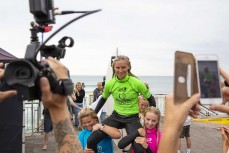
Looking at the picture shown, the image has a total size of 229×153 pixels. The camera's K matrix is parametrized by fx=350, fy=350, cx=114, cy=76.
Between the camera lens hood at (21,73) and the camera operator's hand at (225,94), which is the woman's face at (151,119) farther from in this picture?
the camera lens hood at (21,73)

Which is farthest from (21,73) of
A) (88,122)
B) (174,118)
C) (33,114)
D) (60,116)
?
(33,114)

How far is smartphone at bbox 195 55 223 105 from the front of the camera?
1511mm

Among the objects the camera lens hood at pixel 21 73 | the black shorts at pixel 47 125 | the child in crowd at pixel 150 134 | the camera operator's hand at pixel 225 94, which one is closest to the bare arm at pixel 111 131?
the child in crowd at pixel 150 134

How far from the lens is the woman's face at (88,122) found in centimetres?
454

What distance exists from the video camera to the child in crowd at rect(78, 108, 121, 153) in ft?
8.87

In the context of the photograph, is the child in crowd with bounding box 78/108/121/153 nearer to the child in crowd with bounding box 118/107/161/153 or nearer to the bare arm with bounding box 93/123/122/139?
the bare arm with bounding box 93/123/122/139

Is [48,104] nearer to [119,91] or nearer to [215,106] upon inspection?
[215,106]

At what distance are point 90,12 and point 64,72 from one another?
12.9 inches

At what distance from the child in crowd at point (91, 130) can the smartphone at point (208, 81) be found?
3.10 m

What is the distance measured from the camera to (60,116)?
181cm

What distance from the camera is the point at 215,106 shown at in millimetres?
1479

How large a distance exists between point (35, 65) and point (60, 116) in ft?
1.15

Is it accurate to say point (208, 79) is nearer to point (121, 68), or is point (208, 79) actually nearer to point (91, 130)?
point (91, 130)

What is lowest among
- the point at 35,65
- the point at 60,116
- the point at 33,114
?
the point at 33,114
